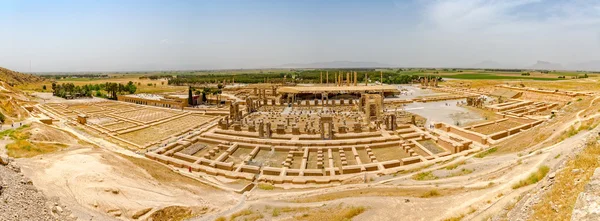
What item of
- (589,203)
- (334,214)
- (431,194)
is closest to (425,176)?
(431,194)

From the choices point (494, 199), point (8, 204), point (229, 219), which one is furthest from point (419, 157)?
point (8, 204)

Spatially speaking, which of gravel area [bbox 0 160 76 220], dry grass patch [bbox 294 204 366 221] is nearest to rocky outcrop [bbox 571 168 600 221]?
dry grass patch [bbox 294 204 366 221]

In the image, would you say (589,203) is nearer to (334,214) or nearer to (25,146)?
(334,214)

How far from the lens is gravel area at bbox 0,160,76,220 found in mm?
8805

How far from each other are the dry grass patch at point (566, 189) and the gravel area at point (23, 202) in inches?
504

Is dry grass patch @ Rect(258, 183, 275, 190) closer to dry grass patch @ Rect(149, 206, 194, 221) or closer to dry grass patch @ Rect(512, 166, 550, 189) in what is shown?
dry grass patch @ Rect(149, 206, 194, 221)

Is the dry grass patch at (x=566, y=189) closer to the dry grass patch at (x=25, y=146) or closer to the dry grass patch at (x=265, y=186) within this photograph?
the dry grass patch at (x=265, y=186)

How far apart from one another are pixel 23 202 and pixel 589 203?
14102 mm

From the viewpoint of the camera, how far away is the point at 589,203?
495cm

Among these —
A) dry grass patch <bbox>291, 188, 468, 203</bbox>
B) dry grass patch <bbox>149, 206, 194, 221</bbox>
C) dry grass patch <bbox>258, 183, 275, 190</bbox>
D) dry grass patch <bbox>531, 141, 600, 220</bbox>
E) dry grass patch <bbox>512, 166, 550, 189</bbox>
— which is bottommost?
dry grass patch <bbox>258, 183, 275, 190</bbox>

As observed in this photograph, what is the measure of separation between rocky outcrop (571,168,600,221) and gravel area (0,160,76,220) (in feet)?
42.2

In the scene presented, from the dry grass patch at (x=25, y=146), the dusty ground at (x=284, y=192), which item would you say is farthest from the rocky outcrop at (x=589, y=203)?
the dry grass patch at (x=25, y=146)

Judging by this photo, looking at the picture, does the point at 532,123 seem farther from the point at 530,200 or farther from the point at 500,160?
the point at 530,200

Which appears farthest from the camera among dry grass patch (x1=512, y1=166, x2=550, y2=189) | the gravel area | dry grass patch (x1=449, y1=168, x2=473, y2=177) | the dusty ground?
dry grass patch (x1=449, y1=168, x2=473, y2=177)
